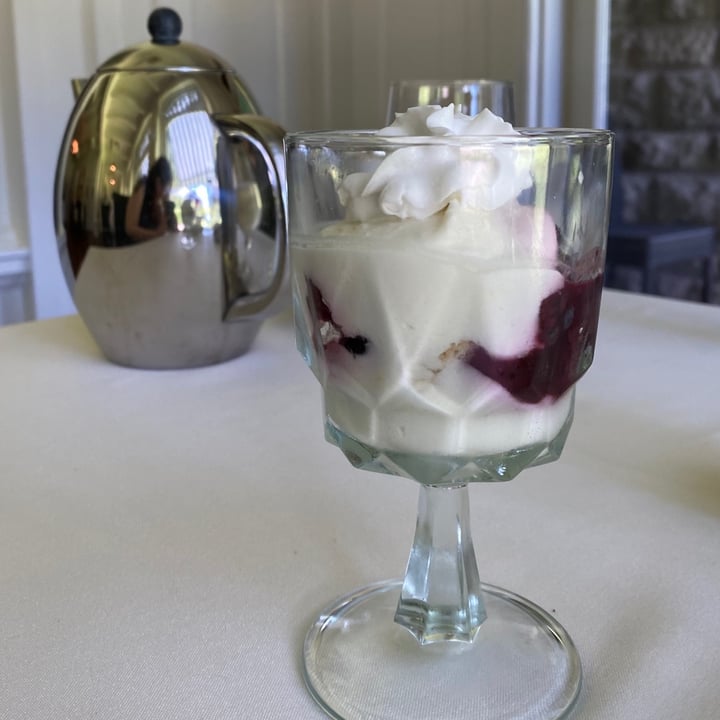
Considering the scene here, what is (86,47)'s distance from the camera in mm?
1351

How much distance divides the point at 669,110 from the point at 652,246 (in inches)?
19.1

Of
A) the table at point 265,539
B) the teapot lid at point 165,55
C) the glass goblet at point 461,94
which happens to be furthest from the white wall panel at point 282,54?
the table at point 265,539

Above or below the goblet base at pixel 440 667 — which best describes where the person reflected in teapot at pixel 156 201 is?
above

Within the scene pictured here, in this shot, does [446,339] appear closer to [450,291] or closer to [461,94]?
[450,291]

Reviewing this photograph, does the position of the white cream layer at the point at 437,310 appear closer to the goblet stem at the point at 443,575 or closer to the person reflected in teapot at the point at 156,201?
the goblet stem at the point at 443,575

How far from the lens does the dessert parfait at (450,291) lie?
273 millimetres

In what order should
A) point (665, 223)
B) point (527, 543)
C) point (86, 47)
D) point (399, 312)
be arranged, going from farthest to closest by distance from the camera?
point (665, 223) → point (86, 47) → point (527, 543) → point (399, 312)

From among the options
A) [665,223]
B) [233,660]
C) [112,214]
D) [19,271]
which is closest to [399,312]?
[233,660]

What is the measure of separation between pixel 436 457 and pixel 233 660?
11 centimetres

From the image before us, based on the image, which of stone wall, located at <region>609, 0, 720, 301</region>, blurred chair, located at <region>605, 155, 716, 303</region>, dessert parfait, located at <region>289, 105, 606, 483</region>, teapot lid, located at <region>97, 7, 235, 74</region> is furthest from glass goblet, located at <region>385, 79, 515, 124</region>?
stone wall, located at <region>609, 0, 720, 301</region>

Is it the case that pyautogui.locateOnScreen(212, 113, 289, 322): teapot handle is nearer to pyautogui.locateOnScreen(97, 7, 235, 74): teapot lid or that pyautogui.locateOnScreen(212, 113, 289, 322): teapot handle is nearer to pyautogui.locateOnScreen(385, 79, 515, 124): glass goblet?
pyautogui.locateOnScreen(97, 7, 235, 74): teapot lid

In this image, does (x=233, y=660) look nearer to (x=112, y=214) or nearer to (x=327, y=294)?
(x=327, y=294)

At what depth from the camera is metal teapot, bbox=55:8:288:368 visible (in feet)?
2.14

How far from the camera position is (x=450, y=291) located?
0.91ft
